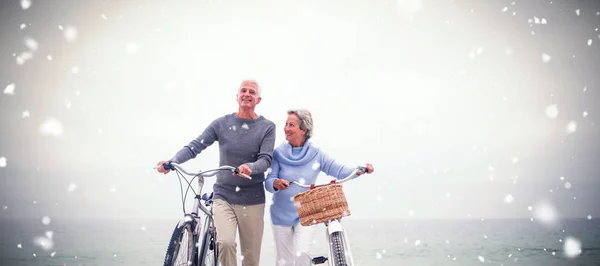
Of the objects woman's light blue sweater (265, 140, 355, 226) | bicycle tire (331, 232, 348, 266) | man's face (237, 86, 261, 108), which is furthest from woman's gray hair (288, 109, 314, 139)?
bicycle tire (331, 232, 348, 266)

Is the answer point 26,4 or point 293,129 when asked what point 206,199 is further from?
point 26,4

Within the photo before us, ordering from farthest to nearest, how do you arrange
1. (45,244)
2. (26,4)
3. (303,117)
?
(26,4) → (45,244) → (303,117)

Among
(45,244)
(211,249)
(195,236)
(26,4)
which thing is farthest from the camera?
(26,4)

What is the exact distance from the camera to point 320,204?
10.1 ft

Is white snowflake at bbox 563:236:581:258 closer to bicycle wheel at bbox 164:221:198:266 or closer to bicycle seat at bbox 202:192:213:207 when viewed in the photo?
bicycle seat at bbox 202:192:213:207

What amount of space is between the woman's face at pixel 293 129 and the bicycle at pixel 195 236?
0.74 metres

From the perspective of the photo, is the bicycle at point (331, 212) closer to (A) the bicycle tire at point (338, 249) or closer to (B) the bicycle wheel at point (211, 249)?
(A) the bicycle tire at point (338, 249)

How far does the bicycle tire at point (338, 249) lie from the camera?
3.12 m

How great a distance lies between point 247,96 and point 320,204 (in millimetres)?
1218

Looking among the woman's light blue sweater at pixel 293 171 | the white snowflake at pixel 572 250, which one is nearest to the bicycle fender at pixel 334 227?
the woman's light blue sweater at pixel 293 171

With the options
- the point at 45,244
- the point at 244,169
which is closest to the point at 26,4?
the point at 45,244

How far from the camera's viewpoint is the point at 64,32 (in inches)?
6693

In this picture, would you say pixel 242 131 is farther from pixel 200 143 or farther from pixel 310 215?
pixel 310 215

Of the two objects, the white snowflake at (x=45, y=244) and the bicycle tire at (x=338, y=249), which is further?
the white snowflake at (x=45, y=244)
